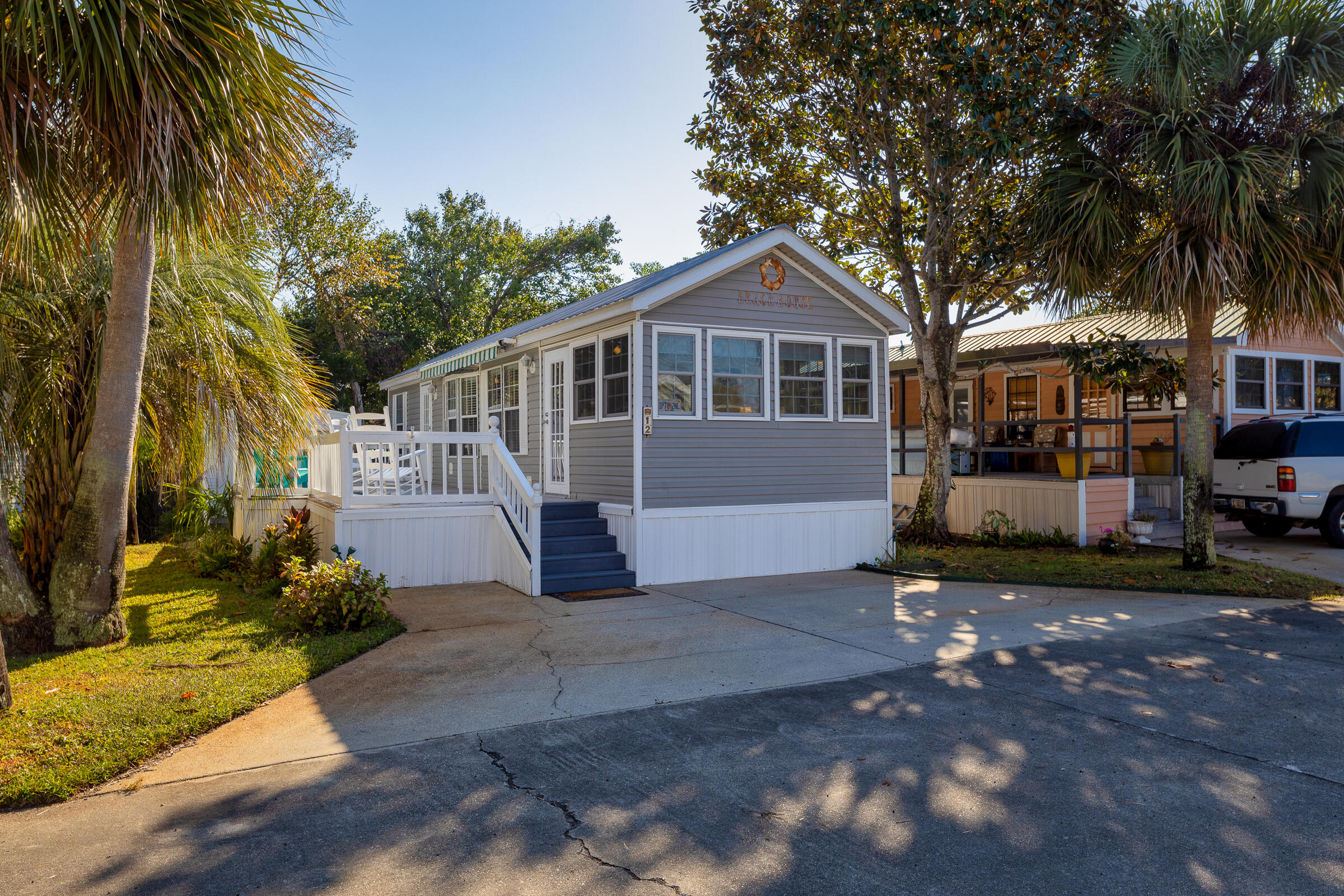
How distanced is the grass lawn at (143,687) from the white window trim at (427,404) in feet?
35.9

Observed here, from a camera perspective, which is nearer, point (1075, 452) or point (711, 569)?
point (711, 569)

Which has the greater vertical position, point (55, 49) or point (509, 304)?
point (509, 304)

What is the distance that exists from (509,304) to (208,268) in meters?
29.5

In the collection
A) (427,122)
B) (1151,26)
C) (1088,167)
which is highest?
(427,122)

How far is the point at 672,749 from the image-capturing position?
4.84 metres

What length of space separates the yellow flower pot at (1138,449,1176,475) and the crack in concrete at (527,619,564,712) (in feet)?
39.8

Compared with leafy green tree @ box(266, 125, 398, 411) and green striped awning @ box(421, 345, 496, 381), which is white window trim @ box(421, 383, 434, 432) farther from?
leafy green tree @ box(266, 125, 398, 411)

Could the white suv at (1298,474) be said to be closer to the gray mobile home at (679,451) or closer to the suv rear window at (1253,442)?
the suv rear window at (1253,442)

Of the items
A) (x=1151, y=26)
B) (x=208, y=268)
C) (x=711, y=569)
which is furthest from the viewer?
(x=711, y=569)

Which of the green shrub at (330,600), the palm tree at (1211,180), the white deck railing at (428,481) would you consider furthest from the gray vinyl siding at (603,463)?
the palm tree at (1211,180)

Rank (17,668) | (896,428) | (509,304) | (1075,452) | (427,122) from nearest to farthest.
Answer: (17,668) < (1075,452) < (427,122) < (896,428) < (509,304)

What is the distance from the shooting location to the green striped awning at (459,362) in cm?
1312

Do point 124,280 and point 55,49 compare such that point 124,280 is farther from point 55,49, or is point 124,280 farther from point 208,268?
point 55,49

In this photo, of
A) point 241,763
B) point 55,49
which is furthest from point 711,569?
point 55,49
